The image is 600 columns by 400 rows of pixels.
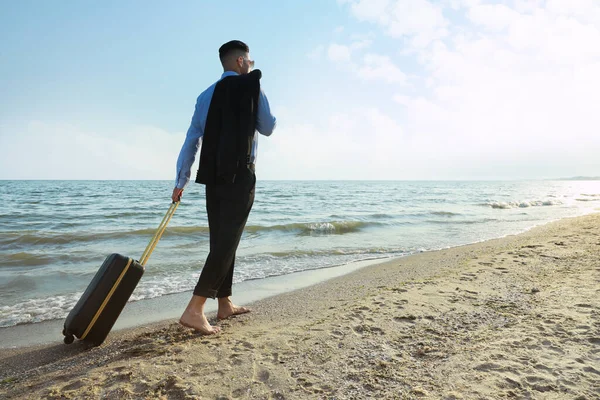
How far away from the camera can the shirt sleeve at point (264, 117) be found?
2.85 m

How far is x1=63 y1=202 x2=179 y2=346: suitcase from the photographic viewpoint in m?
2.59

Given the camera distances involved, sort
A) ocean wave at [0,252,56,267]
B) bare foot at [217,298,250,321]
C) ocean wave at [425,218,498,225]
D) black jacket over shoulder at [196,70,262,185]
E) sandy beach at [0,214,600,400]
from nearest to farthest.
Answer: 1. sandy beach at [0,214,600,400]
2. black jacket over shoulder at [196,70,262,185]
3. bare foot at [217,298,250,321]
4. ocean wave at [0,252,56,267]
5. ocean wave at [425,218,498,225]

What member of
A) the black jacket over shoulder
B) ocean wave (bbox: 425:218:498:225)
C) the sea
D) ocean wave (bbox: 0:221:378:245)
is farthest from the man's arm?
ocean wave (bbox: 425:218:498:225)

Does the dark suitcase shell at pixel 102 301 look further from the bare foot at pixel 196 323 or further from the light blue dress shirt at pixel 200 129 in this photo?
the light blue dress shirt at pixel 200 129

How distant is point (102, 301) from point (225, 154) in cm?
134

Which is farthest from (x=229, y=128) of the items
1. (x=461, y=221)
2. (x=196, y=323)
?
(x=461, y=221)

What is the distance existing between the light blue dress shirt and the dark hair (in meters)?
0.16

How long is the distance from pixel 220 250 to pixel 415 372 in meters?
1.60

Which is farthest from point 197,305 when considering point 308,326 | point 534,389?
point 534,389

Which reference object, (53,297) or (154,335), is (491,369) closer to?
(154,335)

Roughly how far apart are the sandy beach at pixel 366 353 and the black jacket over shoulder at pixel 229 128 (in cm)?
122

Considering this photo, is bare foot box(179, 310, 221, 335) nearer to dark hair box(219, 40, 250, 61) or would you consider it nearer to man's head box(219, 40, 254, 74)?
man's head box(219, 40, 254, 74)

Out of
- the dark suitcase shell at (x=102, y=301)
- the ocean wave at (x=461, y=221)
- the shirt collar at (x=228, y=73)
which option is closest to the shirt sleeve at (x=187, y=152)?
the shirt collar at (x=228, y=73)

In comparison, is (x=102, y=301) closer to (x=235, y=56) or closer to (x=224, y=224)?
(x=224, y=224)
